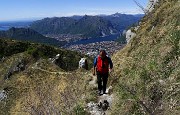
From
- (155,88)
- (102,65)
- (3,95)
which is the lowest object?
(3,95)

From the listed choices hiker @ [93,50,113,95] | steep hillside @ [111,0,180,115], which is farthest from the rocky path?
steep hillside @ [111,0,180,115]

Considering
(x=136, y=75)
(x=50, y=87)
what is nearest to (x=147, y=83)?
(x=136, y=75)

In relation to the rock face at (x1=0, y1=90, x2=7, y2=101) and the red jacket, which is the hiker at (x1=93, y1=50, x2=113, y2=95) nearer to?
the red jacket

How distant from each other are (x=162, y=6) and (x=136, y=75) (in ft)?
45.9

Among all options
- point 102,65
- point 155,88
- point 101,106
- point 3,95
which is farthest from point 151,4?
point 3,95

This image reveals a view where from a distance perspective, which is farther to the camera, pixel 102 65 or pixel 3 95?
pixel 3 95

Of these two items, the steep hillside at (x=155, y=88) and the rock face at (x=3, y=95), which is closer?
the steep hillside at (x=155, y=88)

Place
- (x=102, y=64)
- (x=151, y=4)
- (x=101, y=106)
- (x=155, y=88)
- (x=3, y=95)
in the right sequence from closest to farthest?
(x=155, y=88) < (x=101, y=106) < (x=102, y=64) < (x=151, y=4) < (x=3, y=95)

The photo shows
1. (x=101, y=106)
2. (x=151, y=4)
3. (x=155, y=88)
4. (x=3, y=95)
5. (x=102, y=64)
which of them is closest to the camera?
(x=155, y=88)

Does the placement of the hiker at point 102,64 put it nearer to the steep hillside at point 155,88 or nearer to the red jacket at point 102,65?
the red jacket at point 102,65

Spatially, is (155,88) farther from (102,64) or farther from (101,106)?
(102,64)

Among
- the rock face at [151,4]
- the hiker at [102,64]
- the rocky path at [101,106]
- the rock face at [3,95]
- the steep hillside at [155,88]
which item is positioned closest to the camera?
the steep hillside at [155,88]

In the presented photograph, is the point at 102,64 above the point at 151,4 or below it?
below

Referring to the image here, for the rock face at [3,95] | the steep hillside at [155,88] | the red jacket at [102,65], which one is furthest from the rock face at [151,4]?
the rock face at [3,95]
